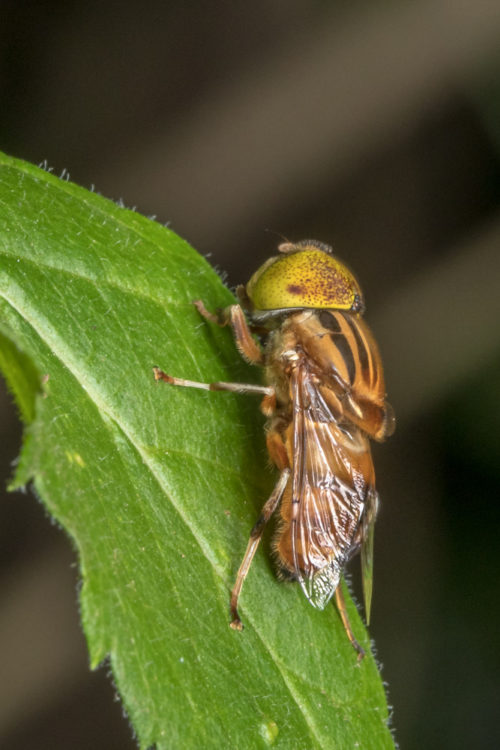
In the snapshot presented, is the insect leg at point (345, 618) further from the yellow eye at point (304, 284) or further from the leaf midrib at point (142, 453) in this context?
the yellow eye at point (304, 284)

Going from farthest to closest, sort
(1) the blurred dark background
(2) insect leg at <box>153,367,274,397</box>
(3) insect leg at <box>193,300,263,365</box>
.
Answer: (1) the blurred dark background → (3) insect leg at <box>193,300,263,365</box> → (2) insect leg at <box>153,367,274,397</box>

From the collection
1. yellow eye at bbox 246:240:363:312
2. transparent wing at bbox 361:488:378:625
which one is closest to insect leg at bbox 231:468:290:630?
transparent wing at bbox 361:488:378:625

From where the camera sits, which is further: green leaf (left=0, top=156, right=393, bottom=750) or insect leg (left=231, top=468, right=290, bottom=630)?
insect leg (left=231, top=468, right=290, bottom=630)

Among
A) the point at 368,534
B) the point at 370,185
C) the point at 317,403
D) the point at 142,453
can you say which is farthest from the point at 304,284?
the point at 370,185

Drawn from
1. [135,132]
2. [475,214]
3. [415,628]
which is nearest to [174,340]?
[415,628]

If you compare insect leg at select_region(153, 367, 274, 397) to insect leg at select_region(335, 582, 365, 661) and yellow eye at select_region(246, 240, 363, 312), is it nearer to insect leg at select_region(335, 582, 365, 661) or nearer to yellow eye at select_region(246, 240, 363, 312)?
yellow eye at select_region(246, 240, 363, 312)

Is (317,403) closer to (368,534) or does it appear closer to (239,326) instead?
(239,326)

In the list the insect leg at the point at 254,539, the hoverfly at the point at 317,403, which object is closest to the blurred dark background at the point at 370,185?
the hoverfly at the point at 317,403
